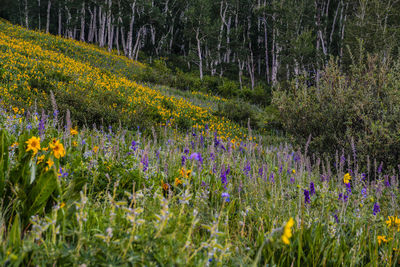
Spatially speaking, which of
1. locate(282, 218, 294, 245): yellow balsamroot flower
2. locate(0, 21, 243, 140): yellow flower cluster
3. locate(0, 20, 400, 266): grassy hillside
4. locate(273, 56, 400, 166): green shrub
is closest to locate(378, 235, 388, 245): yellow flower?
locate(0, 20, 400, 266): grassy hillside

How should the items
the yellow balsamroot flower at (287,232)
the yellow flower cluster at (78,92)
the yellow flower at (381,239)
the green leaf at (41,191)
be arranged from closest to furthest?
1. the yellow balsamroot flower at (287,232)
2. the green leaf at (41,191)
3. the yellow flower at (381,239)
4. the yellow flower cluster at (78,92)

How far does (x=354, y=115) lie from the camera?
5.55 m

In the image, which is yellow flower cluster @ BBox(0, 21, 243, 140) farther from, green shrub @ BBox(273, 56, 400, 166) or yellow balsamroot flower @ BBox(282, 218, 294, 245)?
yellow balsamroot flower @ BBox(282, 218, 294, 245)

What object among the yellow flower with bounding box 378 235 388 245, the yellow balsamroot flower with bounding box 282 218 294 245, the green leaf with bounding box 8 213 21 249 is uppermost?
the yellow balsamroot flower with bounding box 282 218 294 245

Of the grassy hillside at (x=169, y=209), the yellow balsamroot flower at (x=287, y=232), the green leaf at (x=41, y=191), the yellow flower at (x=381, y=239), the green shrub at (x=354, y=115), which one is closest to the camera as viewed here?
the yellow balsamroot flower at (x=287, y=232)

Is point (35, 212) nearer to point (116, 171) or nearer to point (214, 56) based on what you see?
point (116, 171)

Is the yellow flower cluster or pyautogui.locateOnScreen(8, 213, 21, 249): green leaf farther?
the yellow flower cluster

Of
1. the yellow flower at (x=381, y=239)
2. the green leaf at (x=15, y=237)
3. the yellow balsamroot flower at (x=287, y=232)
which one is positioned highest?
the yellow balsamroot flower at (x=287, y=232)

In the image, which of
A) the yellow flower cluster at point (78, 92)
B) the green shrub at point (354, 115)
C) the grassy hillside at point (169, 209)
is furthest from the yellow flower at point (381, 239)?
the yellow flower cluster at point (78, 92)

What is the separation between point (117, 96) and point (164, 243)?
9152 mm

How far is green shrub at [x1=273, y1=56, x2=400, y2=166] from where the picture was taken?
5.14m

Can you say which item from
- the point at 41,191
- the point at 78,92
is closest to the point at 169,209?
the point at 41,191

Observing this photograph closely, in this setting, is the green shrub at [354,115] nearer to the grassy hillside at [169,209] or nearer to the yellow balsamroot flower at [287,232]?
the grassy hillside at [169,209]

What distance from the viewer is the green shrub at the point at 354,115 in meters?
5.14
